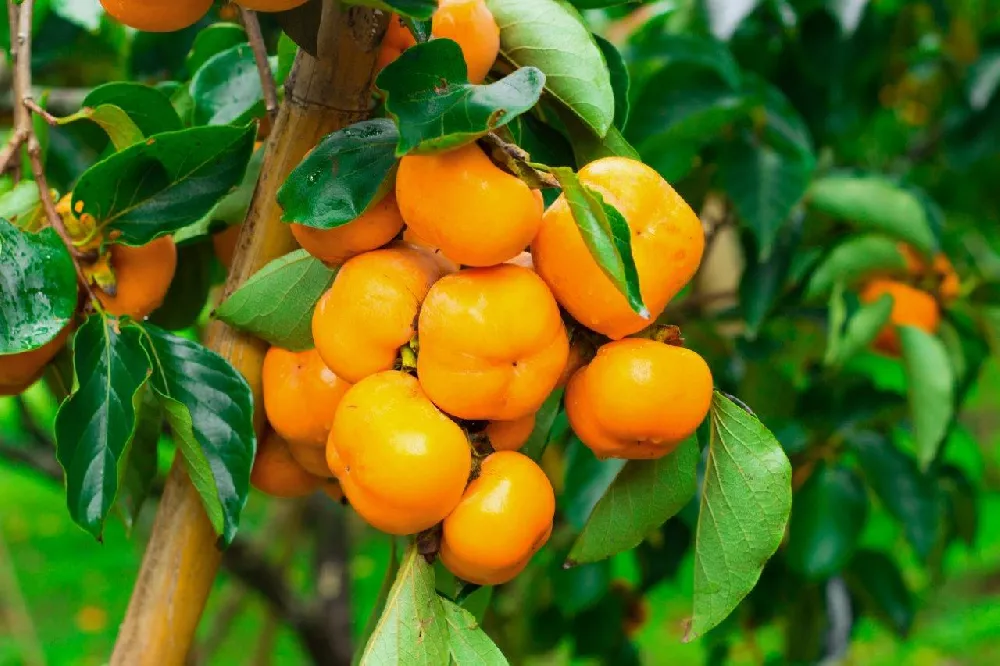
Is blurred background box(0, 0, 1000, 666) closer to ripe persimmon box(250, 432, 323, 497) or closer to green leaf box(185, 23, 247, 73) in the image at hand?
green leaf box(185, 23, 247, 73)

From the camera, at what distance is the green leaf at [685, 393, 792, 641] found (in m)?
0.49

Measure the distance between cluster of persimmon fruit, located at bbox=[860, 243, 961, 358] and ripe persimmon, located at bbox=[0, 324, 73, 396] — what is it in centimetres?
85

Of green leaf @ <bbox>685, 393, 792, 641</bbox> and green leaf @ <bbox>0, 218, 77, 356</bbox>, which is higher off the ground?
green leaf @ <bbox>0, 218, 77, 356</bbox>

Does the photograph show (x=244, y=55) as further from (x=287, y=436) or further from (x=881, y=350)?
(x=881, y=350)

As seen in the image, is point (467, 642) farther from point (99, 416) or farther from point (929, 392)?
point (929, 392)

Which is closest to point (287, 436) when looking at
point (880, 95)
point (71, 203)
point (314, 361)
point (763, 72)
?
point (314, 361)

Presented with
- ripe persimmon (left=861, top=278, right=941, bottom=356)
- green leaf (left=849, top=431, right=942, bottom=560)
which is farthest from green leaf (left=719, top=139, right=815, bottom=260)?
green leaf (left=849, top=431, right=942, bottom=560)

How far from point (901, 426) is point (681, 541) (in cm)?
39

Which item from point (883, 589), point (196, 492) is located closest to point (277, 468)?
point (196, 492)

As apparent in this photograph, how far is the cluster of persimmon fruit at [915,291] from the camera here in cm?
111

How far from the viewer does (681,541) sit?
1.19 meters

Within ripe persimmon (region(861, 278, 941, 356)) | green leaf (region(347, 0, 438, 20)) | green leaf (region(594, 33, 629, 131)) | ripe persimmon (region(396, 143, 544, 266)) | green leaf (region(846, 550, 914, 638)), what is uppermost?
green leaf (region(347, 0, 438, 20))

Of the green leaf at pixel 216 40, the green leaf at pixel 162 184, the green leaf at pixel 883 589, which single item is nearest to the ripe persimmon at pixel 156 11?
the green leaf at pixel 162 184

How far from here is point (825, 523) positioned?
1085mm
